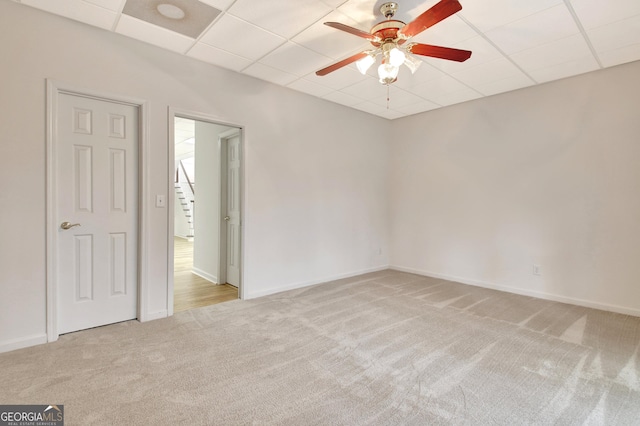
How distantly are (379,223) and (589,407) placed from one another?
154 inches

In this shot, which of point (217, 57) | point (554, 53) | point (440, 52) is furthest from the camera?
point (217, 57)

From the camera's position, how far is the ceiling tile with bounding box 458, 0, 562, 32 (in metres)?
2.33

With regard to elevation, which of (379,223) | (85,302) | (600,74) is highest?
(600,74)

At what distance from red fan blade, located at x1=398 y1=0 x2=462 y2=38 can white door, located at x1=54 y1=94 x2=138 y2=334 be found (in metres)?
2.71

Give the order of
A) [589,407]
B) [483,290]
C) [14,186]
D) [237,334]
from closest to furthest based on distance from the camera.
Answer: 1. [589,407]
2. [14,186]
3. [237,334]
4. [483,290]

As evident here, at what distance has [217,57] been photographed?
3260 millimetres

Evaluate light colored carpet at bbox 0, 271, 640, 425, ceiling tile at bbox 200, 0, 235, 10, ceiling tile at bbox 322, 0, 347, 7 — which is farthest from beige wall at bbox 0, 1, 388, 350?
ceiling tile at bbox 322, 0, 347, 7

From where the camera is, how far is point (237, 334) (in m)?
2.79

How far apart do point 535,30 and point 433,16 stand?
152cm

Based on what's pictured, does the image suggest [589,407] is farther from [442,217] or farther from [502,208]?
[442,217]

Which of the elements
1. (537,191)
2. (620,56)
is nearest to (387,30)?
(620,56)

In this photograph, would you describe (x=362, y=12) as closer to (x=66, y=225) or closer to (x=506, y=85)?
(x=506, y=85)

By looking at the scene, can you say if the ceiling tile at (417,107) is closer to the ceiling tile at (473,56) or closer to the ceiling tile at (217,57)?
the ceiling tile at (473,56)

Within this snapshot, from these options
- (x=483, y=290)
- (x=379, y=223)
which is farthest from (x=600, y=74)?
(x=379, y=223)
